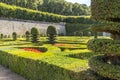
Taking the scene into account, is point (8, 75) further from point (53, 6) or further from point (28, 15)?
point (53, 6)

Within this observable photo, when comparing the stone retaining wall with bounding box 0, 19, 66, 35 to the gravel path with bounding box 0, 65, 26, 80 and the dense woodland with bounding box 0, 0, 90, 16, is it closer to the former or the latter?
the dense woodland with bounding box 0, 0, 90, 16

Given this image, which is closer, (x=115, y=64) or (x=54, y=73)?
(x=115, y=64)

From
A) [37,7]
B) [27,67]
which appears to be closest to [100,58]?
[27,67]

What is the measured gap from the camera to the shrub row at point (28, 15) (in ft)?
150

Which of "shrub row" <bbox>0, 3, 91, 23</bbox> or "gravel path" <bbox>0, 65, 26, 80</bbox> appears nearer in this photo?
"gravel path" <bbox>0, 65, 26, 80</bbox>

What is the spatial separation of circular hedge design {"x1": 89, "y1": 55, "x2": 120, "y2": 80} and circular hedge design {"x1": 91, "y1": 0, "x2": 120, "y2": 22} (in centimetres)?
98

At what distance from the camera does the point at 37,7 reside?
225 feet

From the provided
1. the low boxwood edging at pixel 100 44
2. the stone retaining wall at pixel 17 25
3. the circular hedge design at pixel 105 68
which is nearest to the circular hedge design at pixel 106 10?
the low boxwood edging at pixel 100 44

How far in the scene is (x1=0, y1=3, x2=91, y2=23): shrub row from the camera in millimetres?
45844

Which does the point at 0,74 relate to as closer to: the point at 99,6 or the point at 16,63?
the point at 16,63

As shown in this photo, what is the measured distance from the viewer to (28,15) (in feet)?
167

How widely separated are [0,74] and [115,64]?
7507mm

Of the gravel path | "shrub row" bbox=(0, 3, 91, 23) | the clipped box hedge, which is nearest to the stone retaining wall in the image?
"shrub row" bbox=(0, 3, 91, 23)

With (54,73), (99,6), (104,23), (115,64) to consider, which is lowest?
(54,73)
